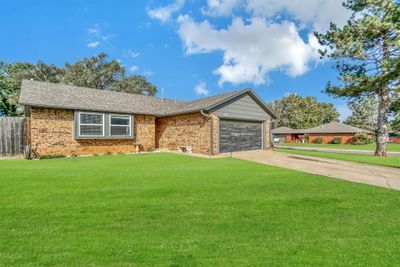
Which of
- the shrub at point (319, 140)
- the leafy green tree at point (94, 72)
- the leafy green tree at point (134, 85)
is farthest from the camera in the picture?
the shrub at point (319, 140)

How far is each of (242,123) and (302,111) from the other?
55169mm

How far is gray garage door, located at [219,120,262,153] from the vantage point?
1727 cm

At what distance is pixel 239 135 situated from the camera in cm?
1850

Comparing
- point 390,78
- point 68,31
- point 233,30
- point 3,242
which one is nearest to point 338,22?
point 233,30

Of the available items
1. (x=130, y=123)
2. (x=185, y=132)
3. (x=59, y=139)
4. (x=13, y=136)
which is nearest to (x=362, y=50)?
(x=185, y=132)

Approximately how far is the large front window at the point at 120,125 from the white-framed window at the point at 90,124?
2.37ft

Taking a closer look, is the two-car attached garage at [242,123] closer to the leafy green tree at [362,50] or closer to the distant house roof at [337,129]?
the leafy green tree at [362,50]

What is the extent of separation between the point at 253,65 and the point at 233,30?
5512 millimetres

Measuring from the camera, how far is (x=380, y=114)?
19953 mm

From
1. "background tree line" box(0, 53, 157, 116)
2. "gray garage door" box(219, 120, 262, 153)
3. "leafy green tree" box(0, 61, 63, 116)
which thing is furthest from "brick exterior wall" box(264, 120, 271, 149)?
"leafy green tree" box(0, 61, 63, 116)

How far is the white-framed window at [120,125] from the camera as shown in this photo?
17.2m

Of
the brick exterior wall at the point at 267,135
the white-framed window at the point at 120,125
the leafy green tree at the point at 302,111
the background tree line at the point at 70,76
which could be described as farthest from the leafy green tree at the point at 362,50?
the leafy green tree at the point at 302,111

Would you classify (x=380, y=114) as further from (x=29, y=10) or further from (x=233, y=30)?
(x=29, y=10)

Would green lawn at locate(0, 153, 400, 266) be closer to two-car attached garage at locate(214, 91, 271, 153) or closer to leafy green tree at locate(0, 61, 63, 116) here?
two-car attached garage at locate(214, 91, 271, 153)
